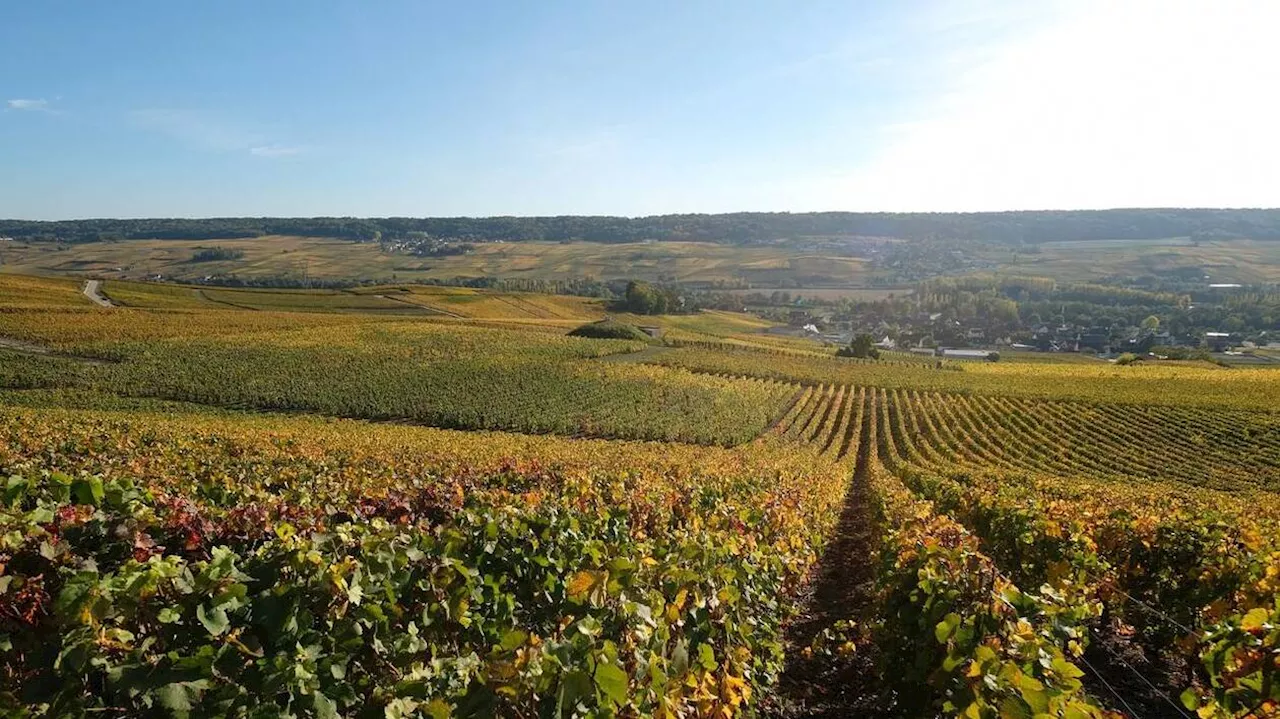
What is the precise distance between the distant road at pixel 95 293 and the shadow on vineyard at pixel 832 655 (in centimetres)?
8645

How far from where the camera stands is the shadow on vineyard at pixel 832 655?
262 inches

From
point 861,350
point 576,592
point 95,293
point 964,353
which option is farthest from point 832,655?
point 964,353

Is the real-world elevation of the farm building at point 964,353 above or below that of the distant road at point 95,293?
below

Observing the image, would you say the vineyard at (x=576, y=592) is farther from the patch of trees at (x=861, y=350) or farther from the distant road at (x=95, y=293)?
the distant road at (x=95, y=293)

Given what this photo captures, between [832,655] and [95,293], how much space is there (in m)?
104

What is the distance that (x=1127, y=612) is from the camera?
8719mm

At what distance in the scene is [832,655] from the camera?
811cm

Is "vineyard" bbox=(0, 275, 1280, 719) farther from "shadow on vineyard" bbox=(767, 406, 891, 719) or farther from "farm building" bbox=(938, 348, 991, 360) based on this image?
"farm building" bbox=(938, 348, 991, 360)

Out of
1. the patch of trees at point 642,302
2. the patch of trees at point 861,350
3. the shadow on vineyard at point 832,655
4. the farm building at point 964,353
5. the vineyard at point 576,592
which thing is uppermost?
the vineyard at point 576,592

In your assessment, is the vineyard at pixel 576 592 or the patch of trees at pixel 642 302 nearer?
the vineyard at pixel 576 592

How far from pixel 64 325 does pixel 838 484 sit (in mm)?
62732

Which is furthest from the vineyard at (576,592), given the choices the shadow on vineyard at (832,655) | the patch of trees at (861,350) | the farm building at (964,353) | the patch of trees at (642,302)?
the farm building at (964,353)

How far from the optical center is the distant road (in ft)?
249

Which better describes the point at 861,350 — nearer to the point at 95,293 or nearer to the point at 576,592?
the point at 576,592
